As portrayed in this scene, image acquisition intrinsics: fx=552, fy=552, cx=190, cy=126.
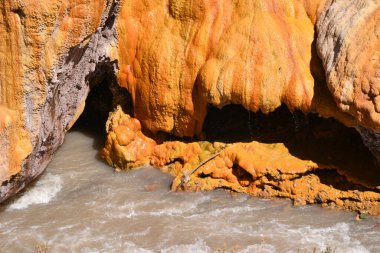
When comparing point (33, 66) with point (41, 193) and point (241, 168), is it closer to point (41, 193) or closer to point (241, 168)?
point (41, 193)

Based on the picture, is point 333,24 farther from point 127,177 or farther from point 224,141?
point 127,177

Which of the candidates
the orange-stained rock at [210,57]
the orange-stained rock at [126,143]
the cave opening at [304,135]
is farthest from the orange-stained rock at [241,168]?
the orange-stained rock at [210,57]

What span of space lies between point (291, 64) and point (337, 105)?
0.81 m

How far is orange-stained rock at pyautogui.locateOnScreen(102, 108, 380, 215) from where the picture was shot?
641cm

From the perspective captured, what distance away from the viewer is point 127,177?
734 cm

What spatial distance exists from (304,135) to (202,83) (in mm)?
1480

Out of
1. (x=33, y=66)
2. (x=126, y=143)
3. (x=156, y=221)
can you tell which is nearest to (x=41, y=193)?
(x=126, y=143)

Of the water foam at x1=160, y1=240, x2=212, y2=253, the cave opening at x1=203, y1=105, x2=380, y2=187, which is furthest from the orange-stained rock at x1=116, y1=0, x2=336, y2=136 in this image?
the water foam at x1=160, y1=240, x2=212, y2=253

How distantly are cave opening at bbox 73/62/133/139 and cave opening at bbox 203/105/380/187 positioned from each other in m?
1.24

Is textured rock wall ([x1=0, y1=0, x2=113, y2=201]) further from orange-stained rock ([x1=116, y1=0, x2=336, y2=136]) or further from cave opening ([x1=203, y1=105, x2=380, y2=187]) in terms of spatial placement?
cave opening ([x1=203, y1=105, x2=380, y2=187])

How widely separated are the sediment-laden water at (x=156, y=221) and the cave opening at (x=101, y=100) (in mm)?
1084

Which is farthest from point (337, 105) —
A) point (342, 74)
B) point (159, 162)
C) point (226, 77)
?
point (159, 162)

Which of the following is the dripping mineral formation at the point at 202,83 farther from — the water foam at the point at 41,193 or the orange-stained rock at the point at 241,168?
the water foam at the point at 41,193

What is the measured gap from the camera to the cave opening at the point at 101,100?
7518 millimetres
